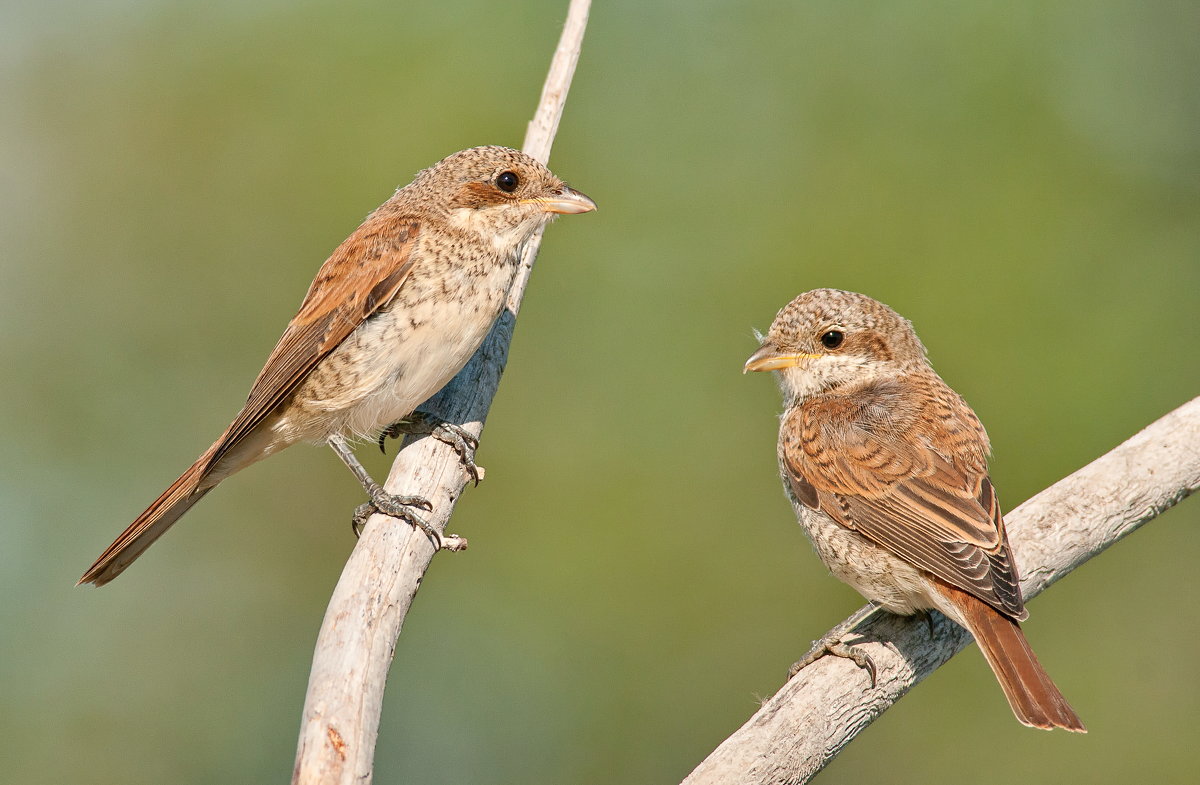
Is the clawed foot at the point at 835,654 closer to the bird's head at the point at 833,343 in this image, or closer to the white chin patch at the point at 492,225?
the bird's head at the point at 833,343

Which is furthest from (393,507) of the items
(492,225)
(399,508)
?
(492,225)

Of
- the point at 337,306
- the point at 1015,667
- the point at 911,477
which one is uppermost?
the point at 337,306

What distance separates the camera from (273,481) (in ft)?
22.3

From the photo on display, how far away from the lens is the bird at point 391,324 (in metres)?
4.01

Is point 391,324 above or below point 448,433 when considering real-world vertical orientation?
above

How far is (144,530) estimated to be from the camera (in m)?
3.94

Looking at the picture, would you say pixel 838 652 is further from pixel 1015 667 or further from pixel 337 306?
pixel 337 306

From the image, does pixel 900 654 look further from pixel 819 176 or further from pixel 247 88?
pixel 247 88

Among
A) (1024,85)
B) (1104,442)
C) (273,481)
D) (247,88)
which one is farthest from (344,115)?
(1104,442)

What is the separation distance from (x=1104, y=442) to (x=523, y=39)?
4238 mm

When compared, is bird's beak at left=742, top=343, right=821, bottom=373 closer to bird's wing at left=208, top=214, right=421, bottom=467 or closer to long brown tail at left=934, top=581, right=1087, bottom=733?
long brown tail at left=934, top=581, right=1087, bottom=733

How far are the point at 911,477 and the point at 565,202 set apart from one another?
1610 millimetres

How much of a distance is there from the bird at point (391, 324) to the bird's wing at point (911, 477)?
1.19 m

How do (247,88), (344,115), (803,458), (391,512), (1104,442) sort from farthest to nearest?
1. (247,88)
2. (344,115)
3. (1104,442)
4. (803,458)
5. (391,512)
